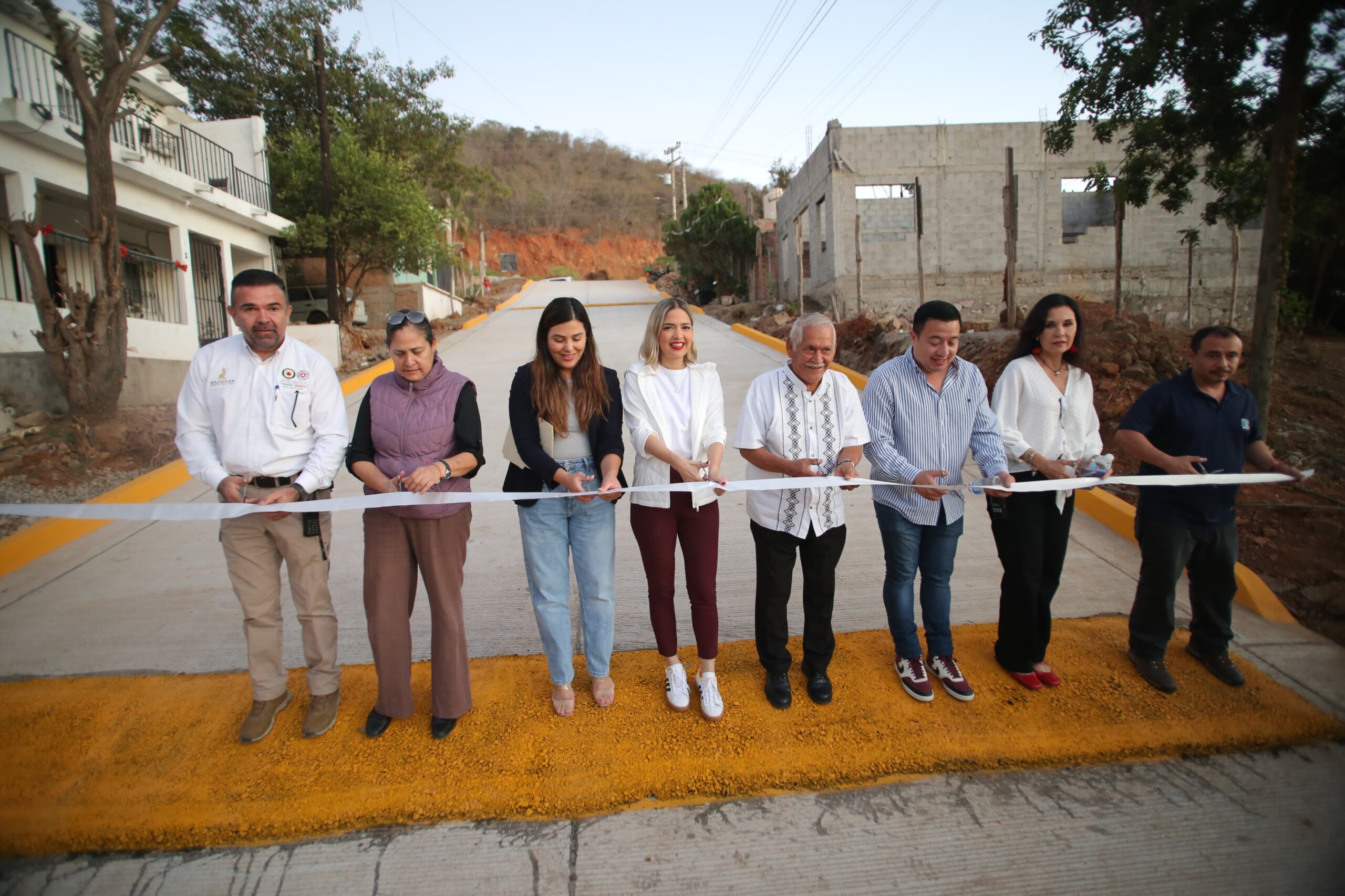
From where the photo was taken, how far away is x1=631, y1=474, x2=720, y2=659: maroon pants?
2975mm

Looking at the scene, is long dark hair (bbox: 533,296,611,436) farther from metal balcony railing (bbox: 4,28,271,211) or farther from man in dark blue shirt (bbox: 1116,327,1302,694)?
metal balcony railing (bbox: 4,28,271,211)

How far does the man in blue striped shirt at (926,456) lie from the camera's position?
3025 mm

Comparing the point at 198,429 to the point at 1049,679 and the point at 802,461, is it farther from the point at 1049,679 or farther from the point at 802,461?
the point at 1049,679

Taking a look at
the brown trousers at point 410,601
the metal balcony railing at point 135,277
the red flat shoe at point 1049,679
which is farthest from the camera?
the metal balcony railing at point 135,277

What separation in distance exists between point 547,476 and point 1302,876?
2889 mm

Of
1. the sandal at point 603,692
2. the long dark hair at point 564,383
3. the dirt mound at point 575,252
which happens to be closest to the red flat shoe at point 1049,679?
the sandal at point 603,692

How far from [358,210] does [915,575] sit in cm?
1602

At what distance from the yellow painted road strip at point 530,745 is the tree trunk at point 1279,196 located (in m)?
1.99

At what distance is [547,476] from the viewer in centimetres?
286

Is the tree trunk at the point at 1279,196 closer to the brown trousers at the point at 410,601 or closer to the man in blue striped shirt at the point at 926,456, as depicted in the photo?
the man in blue striped shirt at the point at 926,456

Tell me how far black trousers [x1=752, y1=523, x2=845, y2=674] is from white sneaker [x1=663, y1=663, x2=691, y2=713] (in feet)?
1.19

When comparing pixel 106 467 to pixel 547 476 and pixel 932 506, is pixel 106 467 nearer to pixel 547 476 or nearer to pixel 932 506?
pixel 547 476

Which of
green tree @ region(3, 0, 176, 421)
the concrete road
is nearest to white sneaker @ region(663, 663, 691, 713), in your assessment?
the concrete road

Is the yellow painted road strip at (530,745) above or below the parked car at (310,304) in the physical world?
below
